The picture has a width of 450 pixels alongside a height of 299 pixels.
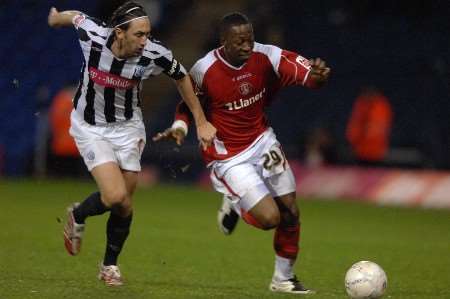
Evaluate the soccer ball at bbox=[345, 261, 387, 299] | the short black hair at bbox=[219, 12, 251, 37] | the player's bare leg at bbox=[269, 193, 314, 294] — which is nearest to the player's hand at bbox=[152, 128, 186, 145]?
the short black hair at bbox=[219, 12, 251, 37]

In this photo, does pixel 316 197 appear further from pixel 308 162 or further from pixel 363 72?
pixel 363 72

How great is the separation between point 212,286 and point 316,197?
9.21 meters

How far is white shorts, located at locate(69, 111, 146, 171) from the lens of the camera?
8.07 m

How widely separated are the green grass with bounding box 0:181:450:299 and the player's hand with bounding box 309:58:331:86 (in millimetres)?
1583

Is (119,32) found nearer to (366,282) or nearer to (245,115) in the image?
(245,115)

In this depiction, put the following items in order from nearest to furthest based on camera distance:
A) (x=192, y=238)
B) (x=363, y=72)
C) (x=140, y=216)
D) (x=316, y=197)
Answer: (x=192, y=238) → (x=140, y=216) → (x=316, y=197) → (x=363, y=72)

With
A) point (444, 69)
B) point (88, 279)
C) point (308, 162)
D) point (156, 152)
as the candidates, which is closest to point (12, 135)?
point (156, 152)

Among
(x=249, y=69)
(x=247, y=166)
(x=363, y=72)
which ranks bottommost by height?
(x=247, y=166)

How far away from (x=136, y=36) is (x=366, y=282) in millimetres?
2423

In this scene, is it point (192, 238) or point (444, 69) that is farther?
point (444, 69)

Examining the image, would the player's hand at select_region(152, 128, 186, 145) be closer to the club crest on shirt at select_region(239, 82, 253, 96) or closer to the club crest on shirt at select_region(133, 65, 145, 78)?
the club crest on shirt at select_region(133, 65, 145, 78)

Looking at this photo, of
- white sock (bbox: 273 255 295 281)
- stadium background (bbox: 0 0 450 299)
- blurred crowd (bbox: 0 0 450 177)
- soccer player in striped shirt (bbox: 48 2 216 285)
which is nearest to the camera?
soccer player in striped shirt (bbox: 48 2 216 285)

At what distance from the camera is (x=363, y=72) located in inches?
725

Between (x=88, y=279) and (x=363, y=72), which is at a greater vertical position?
(x=363, y=72)
